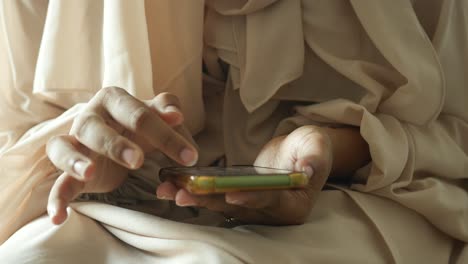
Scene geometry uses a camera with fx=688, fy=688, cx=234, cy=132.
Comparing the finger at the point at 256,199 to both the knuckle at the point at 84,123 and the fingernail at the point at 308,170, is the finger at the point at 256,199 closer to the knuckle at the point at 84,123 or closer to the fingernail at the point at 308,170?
the fingernail at the point at 308,170

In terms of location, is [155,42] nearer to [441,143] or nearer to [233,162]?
[233,162]

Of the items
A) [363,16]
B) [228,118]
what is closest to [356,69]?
[363,16]

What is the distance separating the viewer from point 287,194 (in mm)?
757

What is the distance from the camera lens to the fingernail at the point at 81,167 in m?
0.67

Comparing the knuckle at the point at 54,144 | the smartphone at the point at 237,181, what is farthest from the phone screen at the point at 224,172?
the knuckle at the point at 54,144

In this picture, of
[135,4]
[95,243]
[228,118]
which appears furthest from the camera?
[228,118]

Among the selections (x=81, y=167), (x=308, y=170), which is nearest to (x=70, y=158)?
(x=81, y=167)

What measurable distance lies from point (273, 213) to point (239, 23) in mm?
294

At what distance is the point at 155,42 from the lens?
0.92 meters

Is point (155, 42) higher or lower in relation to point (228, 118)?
higher

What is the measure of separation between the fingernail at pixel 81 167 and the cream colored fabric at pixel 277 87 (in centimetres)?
11

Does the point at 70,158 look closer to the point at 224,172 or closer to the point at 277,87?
the point at 224,172

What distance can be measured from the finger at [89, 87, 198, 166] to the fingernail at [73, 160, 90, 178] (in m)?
0.07

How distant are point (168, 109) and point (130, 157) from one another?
112mm
